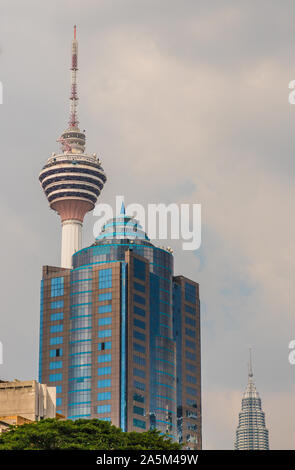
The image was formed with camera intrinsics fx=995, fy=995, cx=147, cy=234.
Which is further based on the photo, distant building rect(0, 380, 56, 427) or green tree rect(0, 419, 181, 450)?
distant building rect(0, 380, 56, 427)

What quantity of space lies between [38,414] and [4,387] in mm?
7636

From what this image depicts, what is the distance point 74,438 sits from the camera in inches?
4889

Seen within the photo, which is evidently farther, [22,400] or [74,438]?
[22,400]

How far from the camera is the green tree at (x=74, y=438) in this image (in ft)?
390

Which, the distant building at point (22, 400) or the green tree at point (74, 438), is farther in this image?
the distant building at point (22, 400)

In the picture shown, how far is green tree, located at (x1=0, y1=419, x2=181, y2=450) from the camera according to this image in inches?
4675

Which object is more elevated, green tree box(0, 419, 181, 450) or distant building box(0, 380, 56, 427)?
distant building box(0, 380, 56, 427)

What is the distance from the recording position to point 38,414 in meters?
167

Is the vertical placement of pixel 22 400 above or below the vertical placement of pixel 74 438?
above

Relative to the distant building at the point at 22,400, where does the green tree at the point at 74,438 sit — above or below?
below
